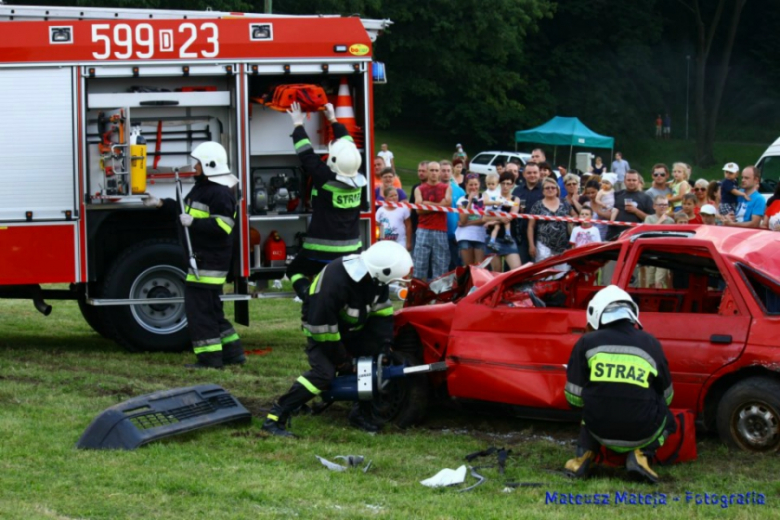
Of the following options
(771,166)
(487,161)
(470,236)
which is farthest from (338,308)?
(487,161)

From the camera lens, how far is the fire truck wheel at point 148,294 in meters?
10.4

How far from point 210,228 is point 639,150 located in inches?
1660

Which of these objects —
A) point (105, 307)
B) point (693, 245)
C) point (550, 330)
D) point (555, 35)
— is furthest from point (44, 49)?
point (555, 35)

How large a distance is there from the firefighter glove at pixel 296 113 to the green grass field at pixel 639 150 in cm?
3372

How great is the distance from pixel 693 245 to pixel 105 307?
218 inches

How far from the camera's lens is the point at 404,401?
8.05m

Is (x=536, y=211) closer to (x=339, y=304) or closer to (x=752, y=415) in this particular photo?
(x=339, y=304)

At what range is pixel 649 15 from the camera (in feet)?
169

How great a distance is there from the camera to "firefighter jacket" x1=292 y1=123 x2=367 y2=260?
959cm

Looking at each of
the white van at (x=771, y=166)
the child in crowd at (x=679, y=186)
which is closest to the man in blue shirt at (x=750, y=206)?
the child in crowd at (x=679, y=186)

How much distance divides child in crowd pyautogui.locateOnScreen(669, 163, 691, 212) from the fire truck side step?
6812mm

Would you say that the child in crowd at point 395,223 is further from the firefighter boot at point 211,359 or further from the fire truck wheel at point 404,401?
the fire truck wheel at point 404,401

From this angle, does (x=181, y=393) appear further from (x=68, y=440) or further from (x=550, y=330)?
(x=550, y=330)

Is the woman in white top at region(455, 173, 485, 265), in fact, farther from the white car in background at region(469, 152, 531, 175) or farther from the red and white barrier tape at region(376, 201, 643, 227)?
the white car in background at region(469, 152, 531, 175)
